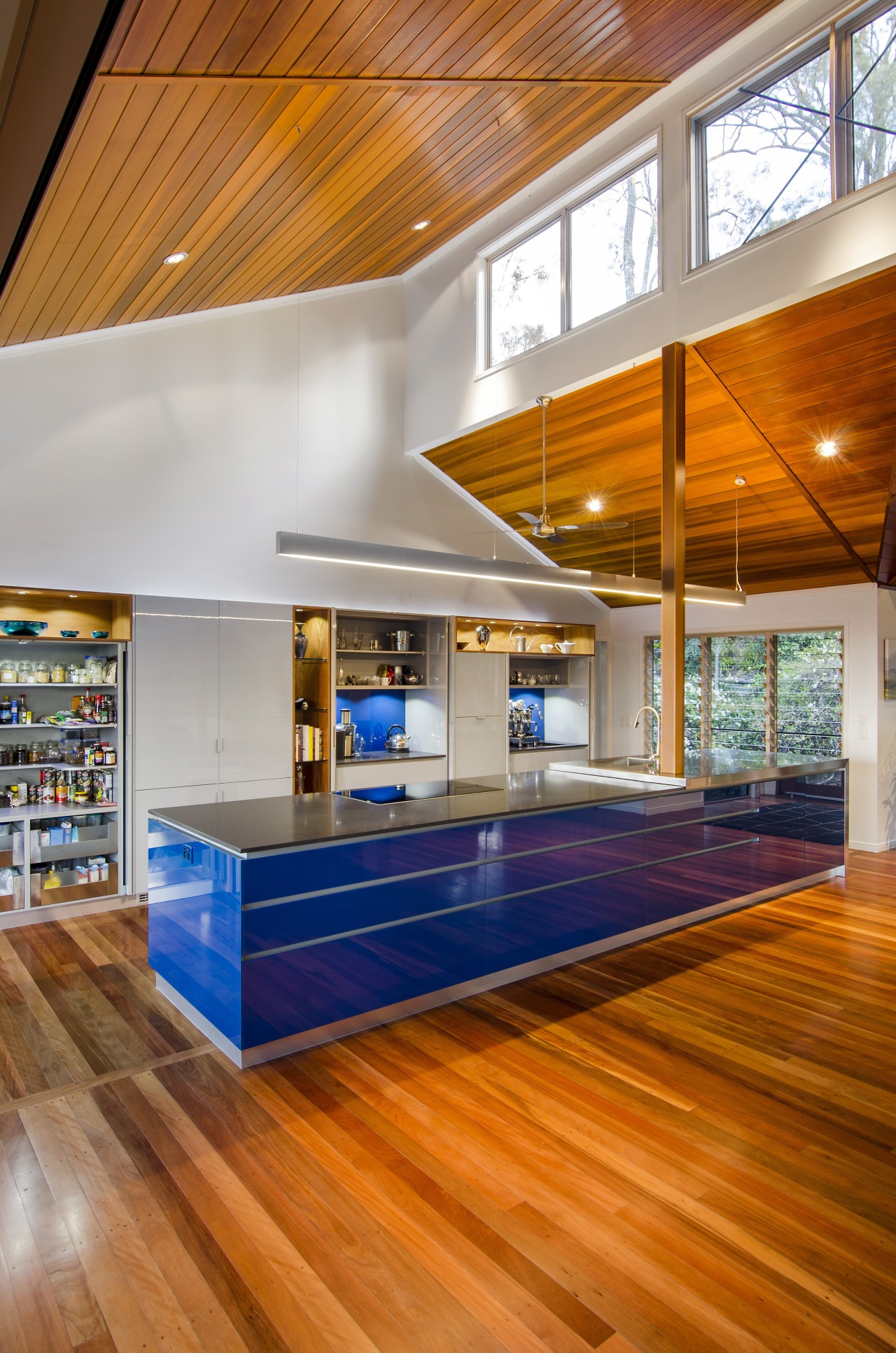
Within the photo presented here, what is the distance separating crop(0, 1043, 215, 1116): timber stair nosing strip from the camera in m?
2.97

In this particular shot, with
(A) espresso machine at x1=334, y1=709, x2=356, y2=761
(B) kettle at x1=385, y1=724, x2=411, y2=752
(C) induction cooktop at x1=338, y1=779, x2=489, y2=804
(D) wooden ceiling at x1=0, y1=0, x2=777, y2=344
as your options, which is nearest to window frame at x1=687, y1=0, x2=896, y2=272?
(D) wooden ceiling at x1=0, y1=0, x2=777, y2=344

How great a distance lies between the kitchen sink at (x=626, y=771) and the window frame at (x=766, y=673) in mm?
1511

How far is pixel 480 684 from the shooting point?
762 cm

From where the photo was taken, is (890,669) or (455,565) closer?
(455,565)

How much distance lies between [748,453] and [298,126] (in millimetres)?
3713

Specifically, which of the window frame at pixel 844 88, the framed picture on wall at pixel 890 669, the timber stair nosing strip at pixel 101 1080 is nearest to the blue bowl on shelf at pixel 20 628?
the timber stair nosing strip at pixel 101 1080

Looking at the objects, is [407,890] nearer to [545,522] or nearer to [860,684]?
[545,522]

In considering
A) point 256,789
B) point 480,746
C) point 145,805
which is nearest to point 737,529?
point 480,746

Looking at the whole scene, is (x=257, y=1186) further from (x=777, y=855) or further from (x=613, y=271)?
(x=613, y=271)

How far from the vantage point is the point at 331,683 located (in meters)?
6.52

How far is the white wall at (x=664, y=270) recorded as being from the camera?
4031 mm

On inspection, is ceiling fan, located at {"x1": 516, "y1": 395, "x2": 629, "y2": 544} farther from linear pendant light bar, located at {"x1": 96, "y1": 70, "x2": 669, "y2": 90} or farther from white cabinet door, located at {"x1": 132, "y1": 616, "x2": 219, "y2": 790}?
white cabinet door, located at {"x1": 132, "y1": 616, "x2": 219, "y2": 790}

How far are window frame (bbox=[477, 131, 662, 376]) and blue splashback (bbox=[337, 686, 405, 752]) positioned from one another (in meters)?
3.04

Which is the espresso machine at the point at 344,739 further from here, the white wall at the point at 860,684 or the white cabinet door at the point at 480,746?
the white wall at the point at 860,684
